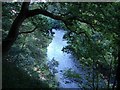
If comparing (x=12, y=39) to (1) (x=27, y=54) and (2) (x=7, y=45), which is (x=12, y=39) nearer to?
(2) (x=7, y=45)

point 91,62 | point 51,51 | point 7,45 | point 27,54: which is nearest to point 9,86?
point 7,45

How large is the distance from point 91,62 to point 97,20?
165 centimetres

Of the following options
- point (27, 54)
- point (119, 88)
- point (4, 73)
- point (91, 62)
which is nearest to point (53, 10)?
point (91, 62)

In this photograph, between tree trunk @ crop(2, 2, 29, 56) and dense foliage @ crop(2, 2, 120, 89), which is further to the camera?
tree trunk @ crop(2, 2, 29, 56)

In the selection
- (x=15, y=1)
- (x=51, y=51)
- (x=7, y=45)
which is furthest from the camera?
(x=51, y=51)

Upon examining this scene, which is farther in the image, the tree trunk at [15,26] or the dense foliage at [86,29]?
Answer: the tree trunk at [15,26]

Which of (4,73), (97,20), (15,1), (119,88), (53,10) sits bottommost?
(119,88)

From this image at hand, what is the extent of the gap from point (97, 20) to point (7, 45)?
230 centimetres

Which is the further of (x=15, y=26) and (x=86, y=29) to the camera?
(x=86, y=29)

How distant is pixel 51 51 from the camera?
15.5 m

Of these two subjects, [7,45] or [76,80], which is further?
[76,80]

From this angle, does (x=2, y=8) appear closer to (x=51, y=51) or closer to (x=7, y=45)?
(x=7, y=45)

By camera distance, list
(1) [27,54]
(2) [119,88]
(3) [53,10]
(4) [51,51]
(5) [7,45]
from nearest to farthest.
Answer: (2) [119,88]
(5) [7,45]
(3) [53,10]
(1) [27,54]
(4) [51,51]

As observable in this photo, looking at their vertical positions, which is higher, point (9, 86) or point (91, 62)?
point (91, 62)
